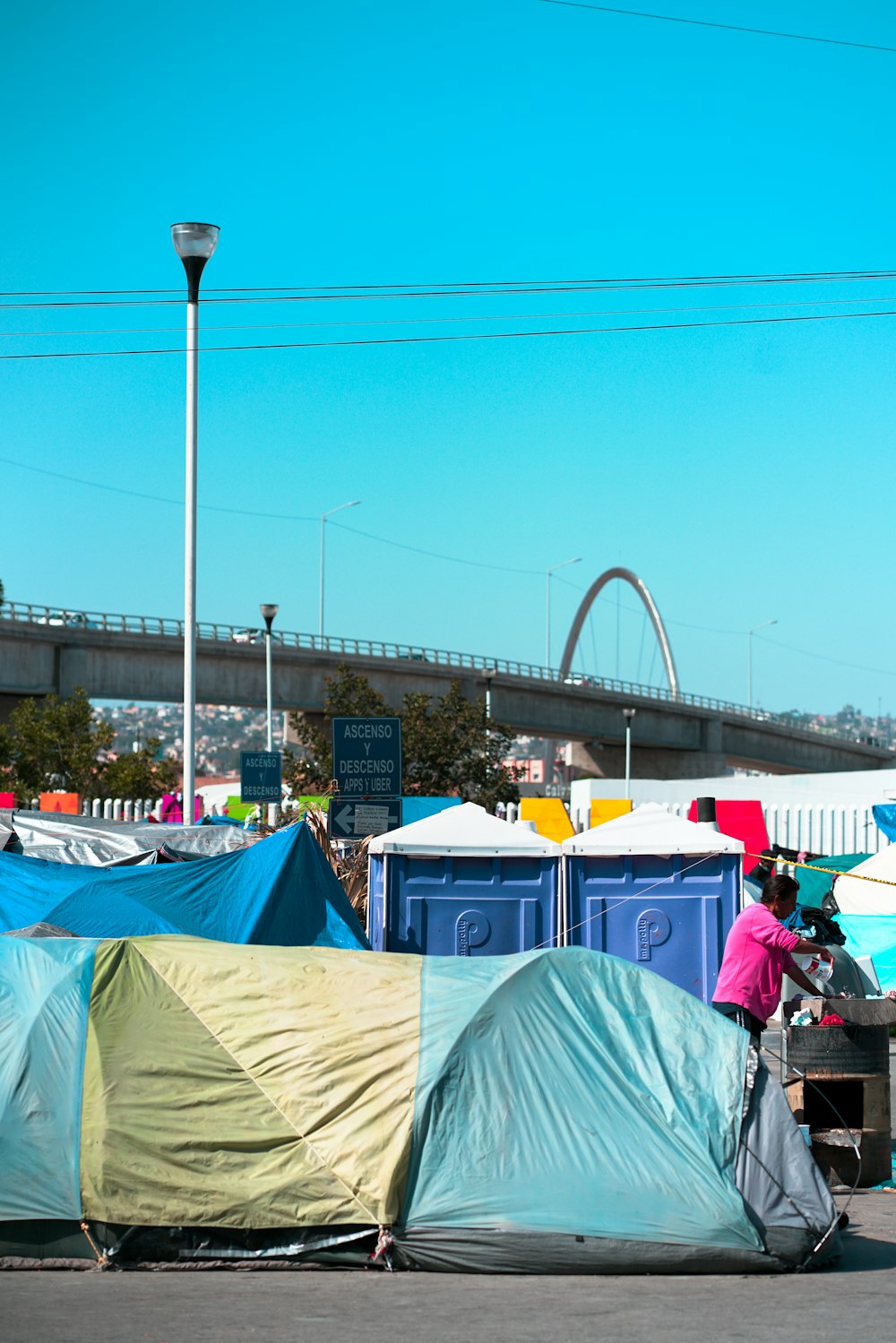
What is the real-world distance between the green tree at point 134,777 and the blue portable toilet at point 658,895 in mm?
34104

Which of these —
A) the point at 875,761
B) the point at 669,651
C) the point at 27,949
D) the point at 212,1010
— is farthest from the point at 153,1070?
the point at 669,651

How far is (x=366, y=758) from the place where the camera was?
14602mm

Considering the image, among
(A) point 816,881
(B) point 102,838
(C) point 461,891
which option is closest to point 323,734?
(A) point 816,881

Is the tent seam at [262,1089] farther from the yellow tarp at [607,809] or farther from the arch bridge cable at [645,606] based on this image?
the arch bridge cable at [645,606]

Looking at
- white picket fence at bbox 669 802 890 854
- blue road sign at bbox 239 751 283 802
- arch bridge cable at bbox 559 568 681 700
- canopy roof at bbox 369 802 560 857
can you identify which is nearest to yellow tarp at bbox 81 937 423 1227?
canopy roof at bbox 369 802 560 857

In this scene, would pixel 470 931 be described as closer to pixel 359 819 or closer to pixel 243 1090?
pixel 359 819

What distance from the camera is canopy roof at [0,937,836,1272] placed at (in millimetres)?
7098

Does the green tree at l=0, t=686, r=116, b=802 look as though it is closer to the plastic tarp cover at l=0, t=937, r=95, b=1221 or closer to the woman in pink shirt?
the woman in pink shirt

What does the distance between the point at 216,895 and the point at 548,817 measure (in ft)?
46.6

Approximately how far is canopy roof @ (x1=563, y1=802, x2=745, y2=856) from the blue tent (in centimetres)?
232

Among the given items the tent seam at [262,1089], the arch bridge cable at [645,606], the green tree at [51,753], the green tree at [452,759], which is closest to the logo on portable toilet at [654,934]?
the tent seam at [262,1089]

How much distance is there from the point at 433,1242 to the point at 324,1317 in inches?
34.8

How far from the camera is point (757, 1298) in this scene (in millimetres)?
6652

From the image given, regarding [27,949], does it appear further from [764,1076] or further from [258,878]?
[258,878]
